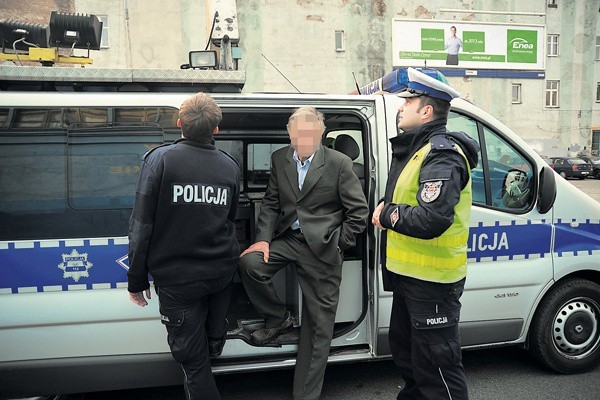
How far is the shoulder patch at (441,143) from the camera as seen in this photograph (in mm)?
2193

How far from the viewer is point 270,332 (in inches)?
126

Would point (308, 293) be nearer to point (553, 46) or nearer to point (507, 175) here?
point (507, 175)

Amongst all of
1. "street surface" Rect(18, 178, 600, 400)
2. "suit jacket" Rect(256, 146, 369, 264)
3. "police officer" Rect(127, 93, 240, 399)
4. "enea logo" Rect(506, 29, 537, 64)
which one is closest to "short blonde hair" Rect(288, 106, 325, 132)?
"suit jacket" Rect(256, 146, 369, 264)

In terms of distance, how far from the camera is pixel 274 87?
23.3 m

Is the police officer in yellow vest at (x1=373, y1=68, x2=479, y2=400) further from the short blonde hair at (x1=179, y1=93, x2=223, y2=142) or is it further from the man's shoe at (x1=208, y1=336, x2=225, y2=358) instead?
the man's shoe at (x1=208, y1=336, x2=225, y2=358)

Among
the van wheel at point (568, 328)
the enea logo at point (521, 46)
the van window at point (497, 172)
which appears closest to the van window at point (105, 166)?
the van window at point (497, 172)

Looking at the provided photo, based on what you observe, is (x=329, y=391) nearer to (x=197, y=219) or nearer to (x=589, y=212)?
(x=197, y=219)

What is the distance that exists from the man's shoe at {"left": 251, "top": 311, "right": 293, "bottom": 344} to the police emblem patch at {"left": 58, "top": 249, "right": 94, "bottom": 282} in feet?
3.82

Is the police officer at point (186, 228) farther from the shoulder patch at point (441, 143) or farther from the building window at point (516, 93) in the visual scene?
the building window at point (516, 93)

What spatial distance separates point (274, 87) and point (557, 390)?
21493 millimetres

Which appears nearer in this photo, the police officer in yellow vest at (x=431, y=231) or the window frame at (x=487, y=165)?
the police officer in yellow vest at (x=431, y=231)

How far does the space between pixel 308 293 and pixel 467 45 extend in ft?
84.8

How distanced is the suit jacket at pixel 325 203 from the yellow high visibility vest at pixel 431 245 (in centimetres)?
58

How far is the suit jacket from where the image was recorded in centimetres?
294
